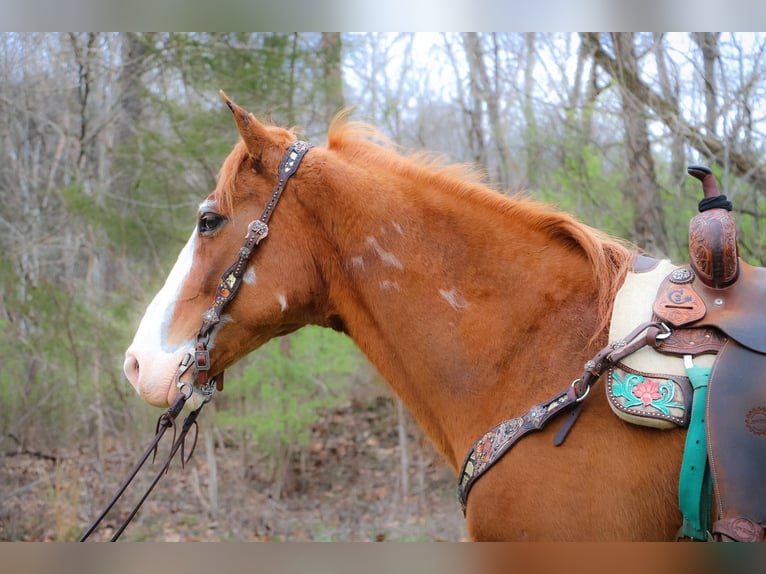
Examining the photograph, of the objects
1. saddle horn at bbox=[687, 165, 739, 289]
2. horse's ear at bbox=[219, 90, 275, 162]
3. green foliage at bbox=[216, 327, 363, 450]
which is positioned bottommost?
green foliage at bbox=[216, 327, 363, 450]

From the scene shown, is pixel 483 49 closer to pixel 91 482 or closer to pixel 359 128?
pixel 359 128

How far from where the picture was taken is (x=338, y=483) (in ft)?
22.0

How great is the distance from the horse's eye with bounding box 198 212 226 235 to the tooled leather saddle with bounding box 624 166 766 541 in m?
1.53

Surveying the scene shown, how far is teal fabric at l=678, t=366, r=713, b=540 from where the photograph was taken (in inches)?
65.0

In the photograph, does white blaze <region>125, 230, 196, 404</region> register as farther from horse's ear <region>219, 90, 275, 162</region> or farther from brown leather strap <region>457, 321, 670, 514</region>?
brown leather strap <region>457, 321, 670, 514</region>

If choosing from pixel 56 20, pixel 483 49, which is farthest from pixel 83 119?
pixel 56 20

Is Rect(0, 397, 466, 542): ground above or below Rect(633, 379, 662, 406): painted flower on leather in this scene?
below

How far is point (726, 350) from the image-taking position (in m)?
1.71

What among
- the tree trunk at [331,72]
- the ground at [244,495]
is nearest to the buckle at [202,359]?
the ground at [244,495]

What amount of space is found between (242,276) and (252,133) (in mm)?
537

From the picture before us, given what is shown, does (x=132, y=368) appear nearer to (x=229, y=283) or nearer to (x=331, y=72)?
(x=229, y=283)

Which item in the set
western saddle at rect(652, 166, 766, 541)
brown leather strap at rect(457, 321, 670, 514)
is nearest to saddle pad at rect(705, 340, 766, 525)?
western saddle at rect(652, 166, 766, 541)

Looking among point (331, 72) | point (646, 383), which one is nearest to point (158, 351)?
point (646, 383)

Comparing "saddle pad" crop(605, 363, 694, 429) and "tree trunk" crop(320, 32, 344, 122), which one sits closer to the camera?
"saddle pad" crop(605, 363, 694, 429)
